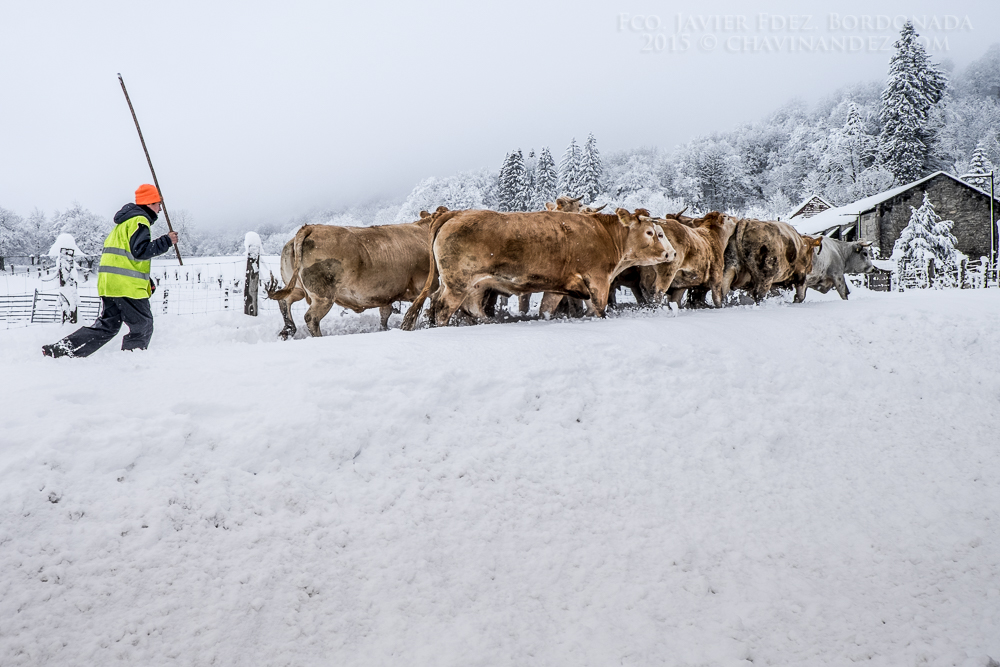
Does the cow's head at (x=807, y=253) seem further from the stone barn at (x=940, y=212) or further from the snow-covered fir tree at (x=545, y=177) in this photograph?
the snow-covered fir tree at (x=545, y=177)

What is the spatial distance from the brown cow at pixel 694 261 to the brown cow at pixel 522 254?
4.06 feet

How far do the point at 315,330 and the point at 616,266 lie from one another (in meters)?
4.41

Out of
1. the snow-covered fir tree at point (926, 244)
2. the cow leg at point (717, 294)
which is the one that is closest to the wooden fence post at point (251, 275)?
the cow leg at point (717, 294)

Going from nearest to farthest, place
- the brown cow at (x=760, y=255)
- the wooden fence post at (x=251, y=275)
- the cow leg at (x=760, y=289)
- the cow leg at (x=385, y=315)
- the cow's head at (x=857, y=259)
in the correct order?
the cow leg at (x=385, y=315)
the brown cow at (x=760, y=255)
the cow leg at (x=760, y=289)
the cow's head at (x=857, y=259)
the wooden fence post at (x=251, y=275)

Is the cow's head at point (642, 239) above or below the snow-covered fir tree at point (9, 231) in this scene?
below

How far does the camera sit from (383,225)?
324 inches

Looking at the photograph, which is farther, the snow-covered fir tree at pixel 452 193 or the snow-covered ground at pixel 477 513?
the snow-covered fir tree at pixel 452 193

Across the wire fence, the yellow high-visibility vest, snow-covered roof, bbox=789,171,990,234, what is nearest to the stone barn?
snow-covered roof, bbox=789,171,990,234

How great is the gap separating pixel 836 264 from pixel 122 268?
13.1 meters

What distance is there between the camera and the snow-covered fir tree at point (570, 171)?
44.9 meters

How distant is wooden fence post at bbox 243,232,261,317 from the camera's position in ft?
41.0

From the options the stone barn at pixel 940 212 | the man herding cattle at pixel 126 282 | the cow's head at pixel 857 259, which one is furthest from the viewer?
the stone barn at pixel 940 212

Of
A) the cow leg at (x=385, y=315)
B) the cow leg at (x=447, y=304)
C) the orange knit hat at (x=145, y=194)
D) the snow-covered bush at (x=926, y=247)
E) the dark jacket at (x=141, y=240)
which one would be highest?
the orange knit hat at (x=145, y=194)

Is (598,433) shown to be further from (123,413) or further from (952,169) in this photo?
(952,169)
